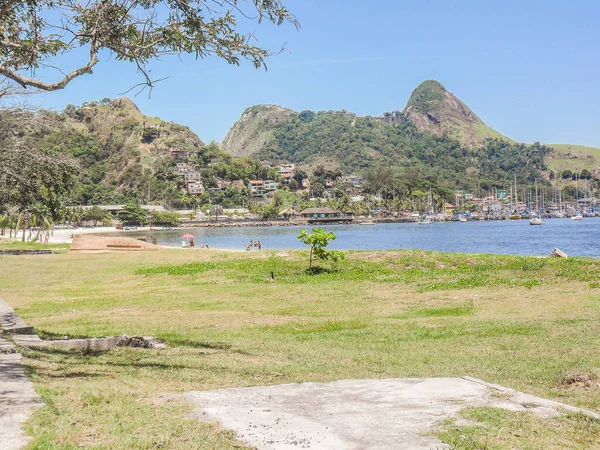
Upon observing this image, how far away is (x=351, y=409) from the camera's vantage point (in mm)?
6027

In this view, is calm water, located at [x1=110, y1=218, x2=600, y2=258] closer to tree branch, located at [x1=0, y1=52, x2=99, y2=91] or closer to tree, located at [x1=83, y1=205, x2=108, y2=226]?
tree, located at [x1=83, y1=205, x2=108, y2=226]

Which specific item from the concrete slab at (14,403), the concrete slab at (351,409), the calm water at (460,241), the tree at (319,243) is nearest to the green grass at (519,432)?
the concrete slab at (351,409)

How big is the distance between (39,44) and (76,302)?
31.6 feet

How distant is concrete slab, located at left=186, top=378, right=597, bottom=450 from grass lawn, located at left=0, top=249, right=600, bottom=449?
284 mm

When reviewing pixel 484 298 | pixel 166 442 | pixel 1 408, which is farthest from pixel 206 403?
pixel 484 298

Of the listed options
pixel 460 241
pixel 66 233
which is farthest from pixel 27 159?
pixel 66 233

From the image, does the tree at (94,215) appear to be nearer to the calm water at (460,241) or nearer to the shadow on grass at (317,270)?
the calm water at (460,241)

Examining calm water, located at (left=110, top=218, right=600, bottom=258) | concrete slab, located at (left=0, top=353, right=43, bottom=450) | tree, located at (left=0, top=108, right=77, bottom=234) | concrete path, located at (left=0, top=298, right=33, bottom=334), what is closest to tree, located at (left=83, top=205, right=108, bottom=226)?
calm water, located at (left=110, top=218, right=600, bottom=258)

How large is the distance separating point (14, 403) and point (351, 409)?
10.4 feet

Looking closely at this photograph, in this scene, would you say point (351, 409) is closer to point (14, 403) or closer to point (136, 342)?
point (14, 403)

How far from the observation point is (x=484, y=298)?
1722 centimetres

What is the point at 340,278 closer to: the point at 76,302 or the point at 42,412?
the point at 76,302

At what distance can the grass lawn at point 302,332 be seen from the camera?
541 cm

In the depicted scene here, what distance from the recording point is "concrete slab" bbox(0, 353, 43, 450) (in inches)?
177
